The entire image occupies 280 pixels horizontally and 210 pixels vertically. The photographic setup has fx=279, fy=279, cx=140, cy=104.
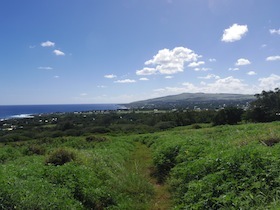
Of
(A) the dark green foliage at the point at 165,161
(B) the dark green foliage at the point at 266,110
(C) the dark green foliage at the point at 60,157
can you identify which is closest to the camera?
(C) the dark green foliage at the point at 60,157

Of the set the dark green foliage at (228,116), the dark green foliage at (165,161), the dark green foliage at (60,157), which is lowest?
the dark green foliage at (228,116)

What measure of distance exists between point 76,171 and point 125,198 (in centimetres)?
226

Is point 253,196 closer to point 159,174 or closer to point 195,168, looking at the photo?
point 195,168

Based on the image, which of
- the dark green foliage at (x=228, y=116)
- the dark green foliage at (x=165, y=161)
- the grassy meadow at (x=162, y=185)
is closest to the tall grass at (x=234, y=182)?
the grassy meadow at (x=162, y=185)

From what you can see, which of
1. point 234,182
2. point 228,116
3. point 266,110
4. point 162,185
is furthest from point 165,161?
point 266,110

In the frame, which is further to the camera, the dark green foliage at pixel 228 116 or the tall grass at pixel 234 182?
the dark green foliage at pixel 228 116

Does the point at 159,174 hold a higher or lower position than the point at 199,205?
lower

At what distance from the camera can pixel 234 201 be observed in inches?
266

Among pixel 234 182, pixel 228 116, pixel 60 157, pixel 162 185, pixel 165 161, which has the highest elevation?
pixel 234 182

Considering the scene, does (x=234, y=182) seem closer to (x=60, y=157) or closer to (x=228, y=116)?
(x=60, y=157)

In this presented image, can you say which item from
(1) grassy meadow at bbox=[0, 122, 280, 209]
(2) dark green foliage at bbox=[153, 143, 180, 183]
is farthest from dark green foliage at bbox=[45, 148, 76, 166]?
(2) dark green foliage at bbox=[153, 143, 180, 183]

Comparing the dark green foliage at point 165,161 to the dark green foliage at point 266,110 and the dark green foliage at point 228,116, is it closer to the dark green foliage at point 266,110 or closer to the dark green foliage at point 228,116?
the dark green foliage at point 228,116

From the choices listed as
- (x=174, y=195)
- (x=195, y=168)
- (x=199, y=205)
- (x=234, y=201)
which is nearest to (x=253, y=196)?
(x=234, y=201)

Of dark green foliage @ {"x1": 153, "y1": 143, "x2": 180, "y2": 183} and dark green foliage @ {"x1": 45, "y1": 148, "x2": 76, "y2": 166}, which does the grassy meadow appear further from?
dark green foliage @ {"x1": 153, "y1": 143, "x2": 180, "y2": 183}
